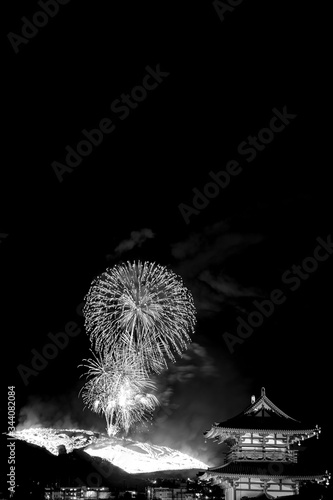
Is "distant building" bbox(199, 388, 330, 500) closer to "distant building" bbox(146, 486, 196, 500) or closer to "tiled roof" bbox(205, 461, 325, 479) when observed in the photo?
"tiled roof" bbox(205, 461, 325, 479)

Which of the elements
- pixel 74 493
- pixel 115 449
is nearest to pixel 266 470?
pixel 74 493

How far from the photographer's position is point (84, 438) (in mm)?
68000

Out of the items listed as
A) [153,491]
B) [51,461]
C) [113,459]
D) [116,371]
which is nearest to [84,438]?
[113,459]

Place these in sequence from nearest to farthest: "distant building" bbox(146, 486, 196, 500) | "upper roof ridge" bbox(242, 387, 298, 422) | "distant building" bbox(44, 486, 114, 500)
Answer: "upper roof ridge" bbox(242, 387, 298, 422) → "distant building" bbox(44, 486, 114, 500) → "distant building" bbox(146, 486, 196, 500)

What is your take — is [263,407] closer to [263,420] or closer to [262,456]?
[263,420]

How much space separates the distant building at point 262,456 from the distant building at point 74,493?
1746 cm

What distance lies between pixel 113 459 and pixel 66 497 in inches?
716

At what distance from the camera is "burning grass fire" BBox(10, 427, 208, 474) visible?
62938 mm

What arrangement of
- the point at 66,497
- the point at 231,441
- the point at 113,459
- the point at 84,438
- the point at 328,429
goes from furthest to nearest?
the point at 84,438
the point at 113,459
the point at 328,429
the point at 66,497
the point at 231,441

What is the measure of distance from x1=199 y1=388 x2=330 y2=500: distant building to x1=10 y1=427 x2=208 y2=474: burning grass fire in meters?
32.7

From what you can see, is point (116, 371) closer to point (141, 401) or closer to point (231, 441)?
point (141, 401)

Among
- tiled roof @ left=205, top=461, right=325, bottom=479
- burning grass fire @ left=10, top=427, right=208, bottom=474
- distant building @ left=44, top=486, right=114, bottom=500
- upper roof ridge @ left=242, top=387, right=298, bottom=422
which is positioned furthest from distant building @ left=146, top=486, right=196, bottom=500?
upper roof ridge @ left=242, top=387, right=298, bottom=422

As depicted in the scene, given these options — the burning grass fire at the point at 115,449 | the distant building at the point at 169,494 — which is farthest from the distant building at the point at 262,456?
the burning grass fire at the point at 115,449

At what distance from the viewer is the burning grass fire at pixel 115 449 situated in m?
62.9
